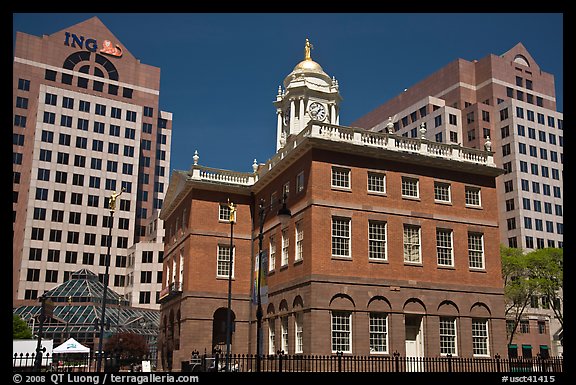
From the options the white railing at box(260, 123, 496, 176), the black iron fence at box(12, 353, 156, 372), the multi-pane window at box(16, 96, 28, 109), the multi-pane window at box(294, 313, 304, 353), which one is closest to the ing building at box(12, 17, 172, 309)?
the multi-pane window at box(16, 96, 28, 109)

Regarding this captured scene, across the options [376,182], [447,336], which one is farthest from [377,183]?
[447,336]

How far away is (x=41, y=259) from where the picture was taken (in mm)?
104000

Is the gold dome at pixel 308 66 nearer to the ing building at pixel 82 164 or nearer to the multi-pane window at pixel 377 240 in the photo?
the multi-pane window at pixel 377 240

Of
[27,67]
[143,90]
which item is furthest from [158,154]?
[27,67]

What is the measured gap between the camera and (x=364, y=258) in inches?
1478

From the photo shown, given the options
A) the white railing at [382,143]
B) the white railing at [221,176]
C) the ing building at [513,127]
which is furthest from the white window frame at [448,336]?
the ing building at [513,127]

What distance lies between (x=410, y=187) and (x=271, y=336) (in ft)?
45.7

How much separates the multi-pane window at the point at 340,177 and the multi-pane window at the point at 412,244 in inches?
191

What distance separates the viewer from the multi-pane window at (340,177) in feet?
126

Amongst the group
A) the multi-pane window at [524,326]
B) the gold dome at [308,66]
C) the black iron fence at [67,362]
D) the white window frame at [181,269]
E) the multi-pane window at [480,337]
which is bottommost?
the black iron fence at [67,362]

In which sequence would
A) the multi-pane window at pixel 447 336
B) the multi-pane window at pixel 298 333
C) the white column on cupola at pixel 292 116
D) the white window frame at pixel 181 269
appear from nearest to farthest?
1. the multi-pane window at pixel 298 333
2. the multi-pane window at pixel 447 336
3. the white window frame at pixel 181 269
4. the white column on cupola at pixel 292 116

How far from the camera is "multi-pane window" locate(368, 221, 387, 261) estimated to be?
38188 mm
